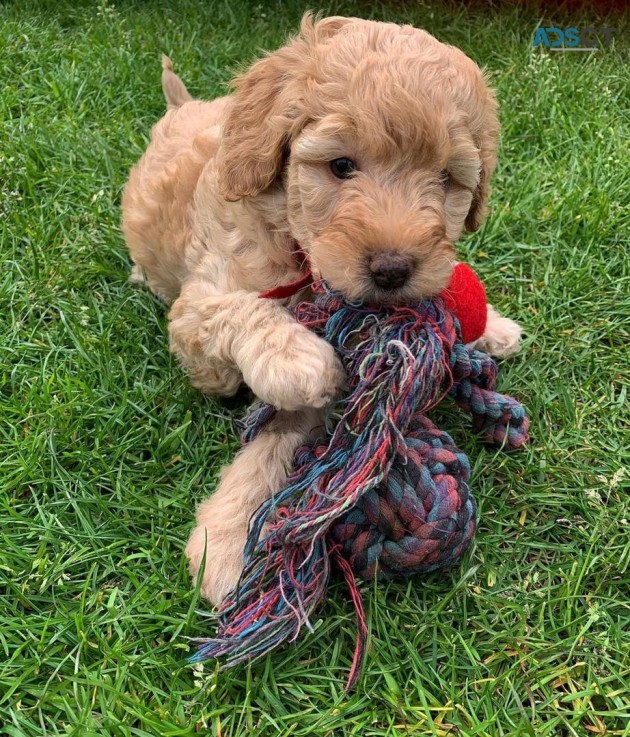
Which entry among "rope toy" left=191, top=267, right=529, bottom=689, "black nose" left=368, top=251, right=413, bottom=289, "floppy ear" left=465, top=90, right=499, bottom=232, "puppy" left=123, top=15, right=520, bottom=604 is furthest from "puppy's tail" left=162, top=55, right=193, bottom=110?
"black nose" left=368, top=251, right=413, bottom=289

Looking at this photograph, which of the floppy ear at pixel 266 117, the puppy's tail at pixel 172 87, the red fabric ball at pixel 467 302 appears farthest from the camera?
the puppy's tail at pixel 172 87

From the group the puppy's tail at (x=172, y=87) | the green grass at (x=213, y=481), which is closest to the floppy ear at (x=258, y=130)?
the green grass at (x=213, y=481)

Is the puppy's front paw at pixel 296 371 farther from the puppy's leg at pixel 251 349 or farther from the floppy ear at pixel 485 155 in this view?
the floppy ear at pixel 485 155

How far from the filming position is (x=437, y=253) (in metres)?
1.94

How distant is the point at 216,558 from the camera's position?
2057mm

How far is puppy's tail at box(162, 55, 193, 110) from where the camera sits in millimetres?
3646

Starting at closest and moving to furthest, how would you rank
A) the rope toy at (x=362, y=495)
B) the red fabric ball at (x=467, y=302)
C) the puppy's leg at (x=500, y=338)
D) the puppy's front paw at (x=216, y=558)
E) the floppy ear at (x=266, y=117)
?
1. the rope toy at (x=362, y=495)
2. the puppy's front paw at (x=216, y=558)
3. the floppy ear at (x=266, y=117)
4. the red fabric ball at (x=467, y=302)
5. the puppy's leg at (x=500, y=338)

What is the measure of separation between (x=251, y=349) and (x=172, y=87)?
2228mm

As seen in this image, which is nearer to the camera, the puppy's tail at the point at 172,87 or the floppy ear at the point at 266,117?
the floppy ear at the point at 266,117

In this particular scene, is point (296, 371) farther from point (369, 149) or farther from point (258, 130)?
point (258, 130)

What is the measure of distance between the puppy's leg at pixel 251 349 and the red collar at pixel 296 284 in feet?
0.10

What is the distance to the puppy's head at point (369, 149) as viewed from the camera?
74.0 inches

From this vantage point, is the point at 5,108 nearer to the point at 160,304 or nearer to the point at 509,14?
the point at 160,304

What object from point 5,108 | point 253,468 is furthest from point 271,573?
point 5,108
